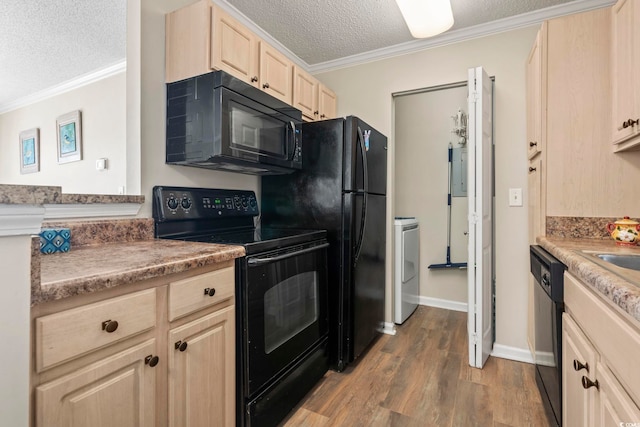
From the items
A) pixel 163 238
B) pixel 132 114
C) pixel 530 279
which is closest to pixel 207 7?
pixel 132 114

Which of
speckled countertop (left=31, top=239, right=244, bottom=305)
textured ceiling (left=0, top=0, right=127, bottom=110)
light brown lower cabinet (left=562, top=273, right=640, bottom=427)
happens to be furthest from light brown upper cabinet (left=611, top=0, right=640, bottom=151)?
textured ceiling (left=0, top=0, right=127, bottom=110)

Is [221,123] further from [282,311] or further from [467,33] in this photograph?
[467,33]

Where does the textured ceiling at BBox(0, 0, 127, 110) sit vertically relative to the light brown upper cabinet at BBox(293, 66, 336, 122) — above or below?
above

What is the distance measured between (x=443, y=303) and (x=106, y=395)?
10.4 feet

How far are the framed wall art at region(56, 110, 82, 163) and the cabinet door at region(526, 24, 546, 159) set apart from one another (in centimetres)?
380

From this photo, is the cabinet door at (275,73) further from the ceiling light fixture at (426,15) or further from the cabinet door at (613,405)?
the cabinet door at (613,405)

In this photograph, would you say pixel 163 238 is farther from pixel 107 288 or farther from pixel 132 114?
pixel 107 288

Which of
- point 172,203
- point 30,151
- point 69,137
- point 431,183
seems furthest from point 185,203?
point 30,151

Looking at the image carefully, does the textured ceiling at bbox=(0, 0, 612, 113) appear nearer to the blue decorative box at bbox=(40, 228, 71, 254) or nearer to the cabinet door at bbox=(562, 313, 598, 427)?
the blue decorative box at bbox=(40, 228, 71, 254)

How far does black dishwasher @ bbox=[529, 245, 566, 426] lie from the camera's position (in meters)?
1.28

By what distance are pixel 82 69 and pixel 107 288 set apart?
3104mm

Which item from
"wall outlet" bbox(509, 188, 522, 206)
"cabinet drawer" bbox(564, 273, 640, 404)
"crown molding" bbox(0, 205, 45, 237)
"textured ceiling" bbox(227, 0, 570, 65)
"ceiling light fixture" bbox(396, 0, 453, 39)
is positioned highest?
"textured ceiling" bbox(227, 0, 570, 65)

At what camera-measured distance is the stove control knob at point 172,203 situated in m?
1.64

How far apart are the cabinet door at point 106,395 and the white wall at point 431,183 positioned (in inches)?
110
